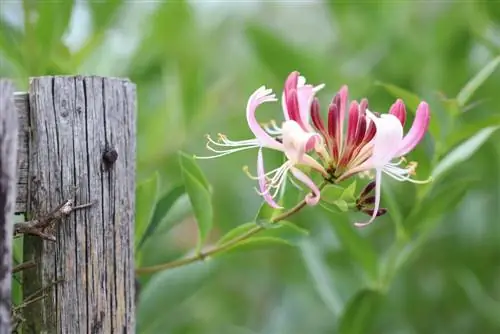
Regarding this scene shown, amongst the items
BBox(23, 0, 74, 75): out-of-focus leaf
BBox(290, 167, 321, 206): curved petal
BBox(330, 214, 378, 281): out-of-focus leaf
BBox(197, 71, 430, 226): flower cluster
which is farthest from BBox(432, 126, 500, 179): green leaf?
BBox(23, 0, 74, 75): out-of-focus leaf

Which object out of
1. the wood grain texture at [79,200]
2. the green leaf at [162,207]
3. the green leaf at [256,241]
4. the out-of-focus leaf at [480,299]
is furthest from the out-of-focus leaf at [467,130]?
the out-of-focus leaf at [480,299]

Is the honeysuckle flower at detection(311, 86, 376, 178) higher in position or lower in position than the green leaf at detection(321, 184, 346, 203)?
higher

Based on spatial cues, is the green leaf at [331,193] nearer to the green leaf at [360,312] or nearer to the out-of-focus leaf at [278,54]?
the green leaf at [360,312]

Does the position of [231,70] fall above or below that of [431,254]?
above

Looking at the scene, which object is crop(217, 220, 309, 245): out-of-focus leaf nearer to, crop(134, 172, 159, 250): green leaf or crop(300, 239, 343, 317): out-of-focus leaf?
crop(134, 172, 159, 250): green leaf

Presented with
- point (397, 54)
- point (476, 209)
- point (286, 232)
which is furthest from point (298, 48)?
point (476, 209)

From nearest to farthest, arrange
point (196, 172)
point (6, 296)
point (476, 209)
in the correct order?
point (6, 296) → point (196, 172) → point (476, 209)

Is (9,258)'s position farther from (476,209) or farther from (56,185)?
(476,209)
